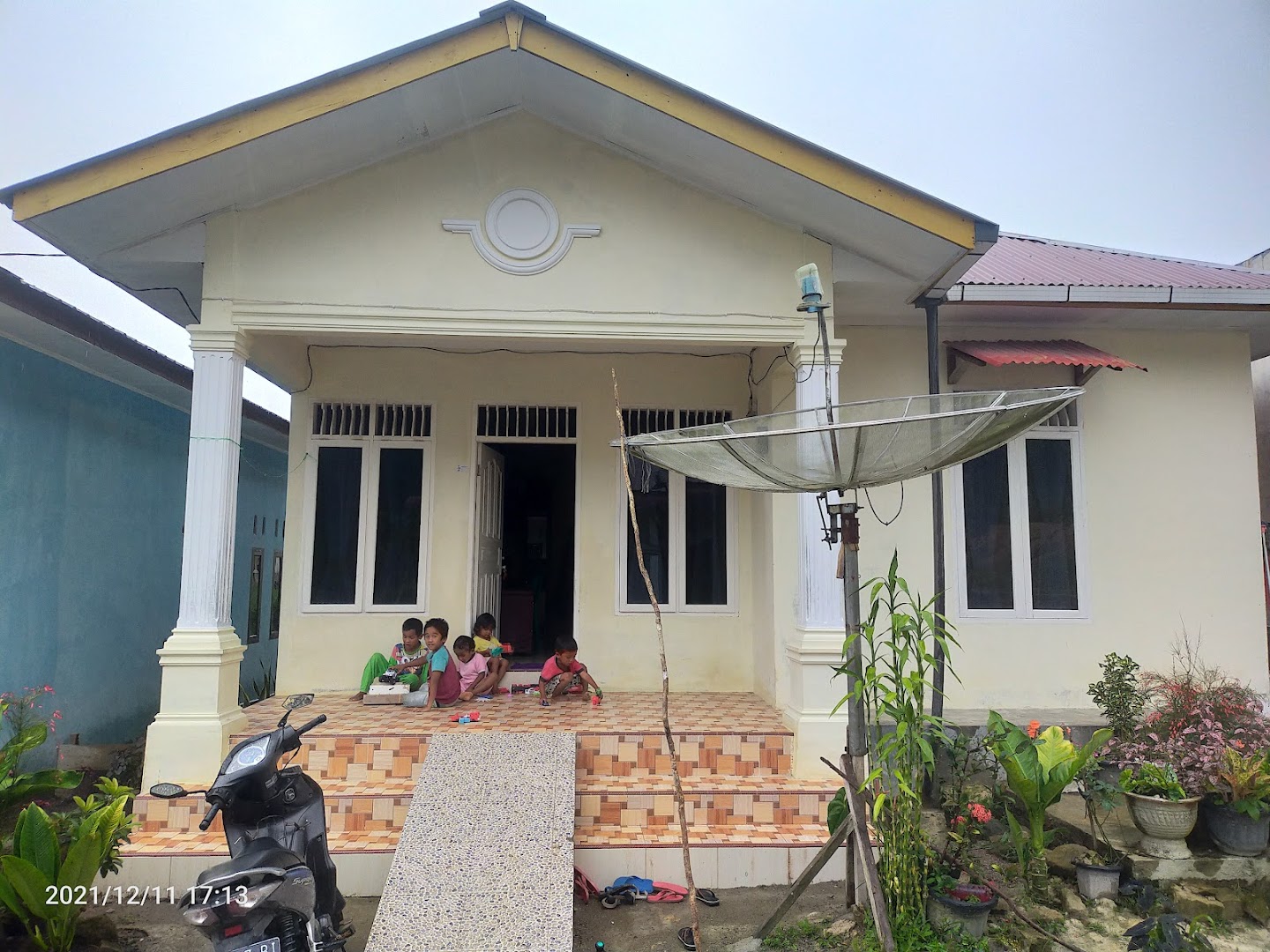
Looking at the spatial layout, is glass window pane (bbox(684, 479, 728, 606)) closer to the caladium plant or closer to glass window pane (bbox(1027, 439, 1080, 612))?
glass window pane (bbox(1027, 439, 1080, 612))

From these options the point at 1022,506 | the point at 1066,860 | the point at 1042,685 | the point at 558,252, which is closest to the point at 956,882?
the point at 1066,860

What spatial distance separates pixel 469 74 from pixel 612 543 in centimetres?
368

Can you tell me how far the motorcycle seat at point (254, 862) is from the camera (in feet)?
9.73

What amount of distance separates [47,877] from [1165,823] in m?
5.38

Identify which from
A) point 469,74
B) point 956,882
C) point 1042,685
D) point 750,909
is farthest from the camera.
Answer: point 1042,685

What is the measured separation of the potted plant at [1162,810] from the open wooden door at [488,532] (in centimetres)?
481

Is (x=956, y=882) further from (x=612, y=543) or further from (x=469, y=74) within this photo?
(x=469, y=74)

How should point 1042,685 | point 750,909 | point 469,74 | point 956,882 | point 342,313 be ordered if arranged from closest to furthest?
point 956,882 < point 750,909 < point 469,74 < point 342,313 < point 1042,685

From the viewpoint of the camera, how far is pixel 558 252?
5.42 meters

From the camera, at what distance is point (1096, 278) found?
6770 mm

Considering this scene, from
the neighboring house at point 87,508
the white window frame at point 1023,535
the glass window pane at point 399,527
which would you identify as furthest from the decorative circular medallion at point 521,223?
the white window frame at point 1023,535

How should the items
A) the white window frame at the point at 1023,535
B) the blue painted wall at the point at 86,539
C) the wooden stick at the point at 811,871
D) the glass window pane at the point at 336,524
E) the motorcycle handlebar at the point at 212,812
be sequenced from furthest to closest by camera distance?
the glass window pane at the point at 336,524 → the white window frame at the point at 1023,535 → the blue painted wall at the point at 86,539 → the wooden stick at the point at 811,871 → the motorcycle handlebar at the point at 212,812

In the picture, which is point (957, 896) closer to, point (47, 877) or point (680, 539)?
point (680, 539)

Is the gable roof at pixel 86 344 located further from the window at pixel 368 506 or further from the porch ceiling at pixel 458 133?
the window at pixel 368 506
